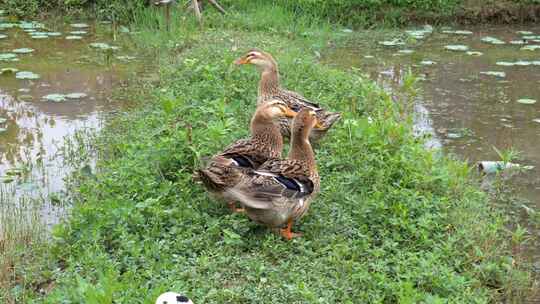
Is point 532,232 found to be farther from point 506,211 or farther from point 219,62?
point 219,62

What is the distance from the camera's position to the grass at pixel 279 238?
14.8 ft

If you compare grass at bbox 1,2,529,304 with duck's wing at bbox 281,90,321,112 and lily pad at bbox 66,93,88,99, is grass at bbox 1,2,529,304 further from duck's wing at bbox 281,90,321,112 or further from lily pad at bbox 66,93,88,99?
lily pad at bbox 66,93,88,99

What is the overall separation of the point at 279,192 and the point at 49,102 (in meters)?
4.89

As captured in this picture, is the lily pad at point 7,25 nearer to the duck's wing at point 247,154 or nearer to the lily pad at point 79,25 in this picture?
the lily pad at point 79,25

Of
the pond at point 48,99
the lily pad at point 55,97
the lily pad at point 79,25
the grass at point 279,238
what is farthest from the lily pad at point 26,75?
the lily pad at point 79,25

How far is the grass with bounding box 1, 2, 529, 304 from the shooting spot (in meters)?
4.51

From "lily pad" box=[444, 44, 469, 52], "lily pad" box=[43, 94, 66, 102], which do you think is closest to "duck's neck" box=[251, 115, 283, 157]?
"lily pad" box=[43, 94, 66, 102]

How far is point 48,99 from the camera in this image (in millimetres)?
8984

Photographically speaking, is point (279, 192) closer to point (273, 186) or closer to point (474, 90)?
point (273, 186)

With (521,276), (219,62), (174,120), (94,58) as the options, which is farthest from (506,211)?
(94,58)

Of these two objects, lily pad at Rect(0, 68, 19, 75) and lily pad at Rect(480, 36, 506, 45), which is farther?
lily pad at Rect(480, 36, 506, 45)

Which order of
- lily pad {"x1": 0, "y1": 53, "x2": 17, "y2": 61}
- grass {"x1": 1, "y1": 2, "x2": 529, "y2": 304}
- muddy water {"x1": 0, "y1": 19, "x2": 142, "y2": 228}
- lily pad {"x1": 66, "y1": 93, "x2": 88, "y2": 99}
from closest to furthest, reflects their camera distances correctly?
grass {"x1": 1, "y1": 2, "x2": 529, "y2": 304} < muddy water {"x1": 0, "y1": 19, "x2": 142, "y2": 228} < lily pad {"x1": 66, "y1": 93, "x2": 88, "y2": 99} < lily pad {"x1": 0, "y1": 53, "x2": 17, "y2": 61}

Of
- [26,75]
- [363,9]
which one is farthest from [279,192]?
[363,9]

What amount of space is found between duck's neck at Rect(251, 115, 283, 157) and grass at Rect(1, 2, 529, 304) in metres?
0.30
